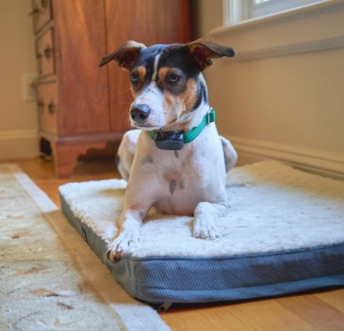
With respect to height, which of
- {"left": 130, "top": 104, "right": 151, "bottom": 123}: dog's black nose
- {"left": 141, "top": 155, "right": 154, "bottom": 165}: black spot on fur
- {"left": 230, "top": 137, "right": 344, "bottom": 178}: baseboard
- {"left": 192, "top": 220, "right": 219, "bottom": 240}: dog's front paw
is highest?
{"left": 130, "top": 104, "right": 151, "bottom": 123}: dog's black nose

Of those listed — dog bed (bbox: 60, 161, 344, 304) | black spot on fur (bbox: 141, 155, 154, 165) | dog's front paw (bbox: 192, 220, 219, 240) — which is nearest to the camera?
dog bed (bbox: 60, 161, 344, 304)

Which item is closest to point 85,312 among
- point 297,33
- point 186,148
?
point 186,148

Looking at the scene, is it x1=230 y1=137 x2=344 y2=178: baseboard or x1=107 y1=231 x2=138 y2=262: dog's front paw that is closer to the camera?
x1=107 y1=231 x2=138 y2=262: dog's front paw

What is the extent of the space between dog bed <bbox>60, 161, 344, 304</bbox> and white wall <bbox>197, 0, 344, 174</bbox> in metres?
0.58

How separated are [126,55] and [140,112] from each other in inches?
13.6

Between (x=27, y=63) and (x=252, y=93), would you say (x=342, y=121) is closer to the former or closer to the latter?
Result: (x=252, y=93)

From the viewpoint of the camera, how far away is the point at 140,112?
4.70 ft

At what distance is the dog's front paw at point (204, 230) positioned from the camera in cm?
140

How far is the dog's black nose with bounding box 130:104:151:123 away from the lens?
1.43 meters

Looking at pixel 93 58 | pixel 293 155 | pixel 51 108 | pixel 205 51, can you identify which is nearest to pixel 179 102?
pixel 205 51

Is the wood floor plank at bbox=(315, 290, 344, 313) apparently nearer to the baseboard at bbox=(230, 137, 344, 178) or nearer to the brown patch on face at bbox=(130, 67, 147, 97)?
the brown patch on face at bbox=(130, 67, 147, 97)

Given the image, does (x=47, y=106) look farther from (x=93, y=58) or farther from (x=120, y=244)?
(x=120, y=244)

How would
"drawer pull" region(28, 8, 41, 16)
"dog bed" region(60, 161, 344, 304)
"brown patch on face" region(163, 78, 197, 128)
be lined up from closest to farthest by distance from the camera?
"dog bed" region(60, 161, 344, 304) → "brown patch on face" region(163, 78, 197, 128) → "drawer pull" region(28, 8, 41, 16)

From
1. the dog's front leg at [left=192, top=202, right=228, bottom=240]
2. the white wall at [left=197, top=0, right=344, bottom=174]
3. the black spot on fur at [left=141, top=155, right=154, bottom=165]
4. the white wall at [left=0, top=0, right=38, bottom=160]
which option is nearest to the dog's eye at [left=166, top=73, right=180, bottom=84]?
the black spot on fur at [left=141, top=155, right=154, bottom=165]
